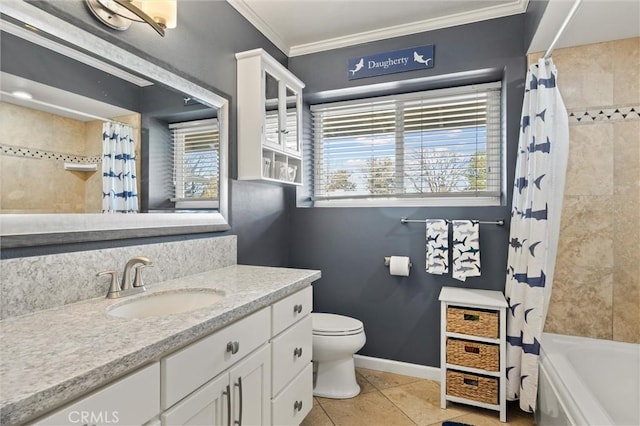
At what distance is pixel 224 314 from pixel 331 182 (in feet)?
6.12

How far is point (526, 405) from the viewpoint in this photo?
6.07ft

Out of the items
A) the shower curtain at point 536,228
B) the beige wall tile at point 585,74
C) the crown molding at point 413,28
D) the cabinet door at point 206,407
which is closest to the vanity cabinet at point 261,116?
the crown molding at point 413,28

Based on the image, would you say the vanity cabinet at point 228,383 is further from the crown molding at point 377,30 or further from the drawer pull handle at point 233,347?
the crown molding at point 377,30

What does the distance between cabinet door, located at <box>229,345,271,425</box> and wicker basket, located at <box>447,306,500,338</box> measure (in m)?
1.21

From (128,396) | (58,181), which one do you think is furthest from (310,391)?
(58,181)

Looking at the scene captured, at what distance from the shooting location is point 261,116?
6.61 feet

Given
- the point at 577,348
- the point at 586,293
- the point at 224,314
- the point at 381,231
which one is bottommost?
the point at 577,348

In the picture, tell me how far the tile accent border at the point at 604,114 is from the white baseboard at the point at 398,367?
1.87 m

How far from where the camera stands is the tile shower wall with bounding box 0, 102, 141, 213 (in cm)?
104

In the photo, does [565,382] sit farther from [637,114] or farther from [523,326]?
[637,114]

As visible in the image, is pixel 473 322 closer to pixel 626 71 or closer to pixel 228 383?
pixel 228 383

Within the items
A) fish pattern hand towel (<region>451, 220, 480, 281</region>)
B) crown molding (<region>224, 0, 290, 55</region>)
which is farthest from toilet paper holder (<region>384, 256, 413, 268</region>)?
crown molding (<region>224, 0, 290, 55</region>)

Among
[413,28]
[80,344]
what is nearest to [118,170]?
[80,344]

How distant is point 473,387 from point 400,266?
32.4 inches
